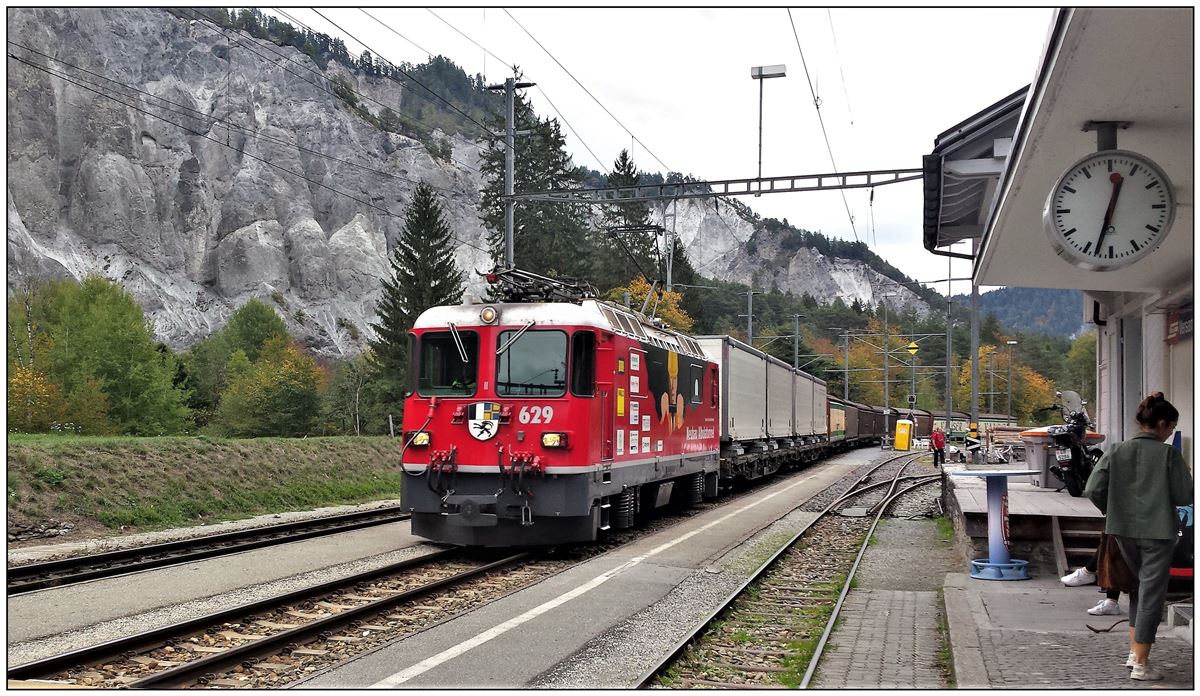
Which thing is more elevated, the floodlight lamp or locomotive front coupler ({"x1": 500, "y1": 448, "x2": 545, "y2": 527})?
the floodlight lamp

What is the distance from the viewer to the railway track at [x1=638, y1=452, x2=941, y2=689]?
22.8 ft

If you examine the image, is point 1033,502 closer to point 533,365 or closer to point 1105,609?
point 1105,609

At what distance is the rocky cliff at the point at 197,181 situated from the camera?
86.1m

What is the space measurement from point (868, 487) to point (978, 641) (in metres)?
20.0

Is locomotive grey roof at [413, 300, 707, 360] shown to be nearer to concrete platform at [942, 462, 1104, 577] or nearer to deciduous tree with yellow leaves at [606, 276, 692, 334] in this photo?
concrete platform at [942, 462, 1104, 577]

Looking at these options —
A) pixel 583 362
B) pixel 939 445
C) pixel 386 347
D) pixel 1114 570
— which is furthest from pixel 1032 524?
pixel 386 347

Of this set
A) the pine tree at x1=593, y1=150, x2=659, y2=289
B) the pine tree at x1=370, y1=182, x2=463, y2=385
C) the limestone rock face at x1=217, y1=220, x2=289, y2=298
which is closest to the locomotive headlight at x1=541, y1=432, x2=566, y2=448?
the pine tree at x1=370, y1=182, x2=463, y2=385

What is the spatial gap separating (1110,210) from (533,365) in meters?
6.94

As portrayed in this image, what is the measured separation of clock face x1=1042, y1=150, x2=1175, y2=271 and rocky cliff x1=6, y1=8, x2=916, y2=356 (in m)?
70.5

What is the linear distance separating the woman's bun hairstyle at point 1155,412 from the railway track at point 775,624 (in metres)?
2.66

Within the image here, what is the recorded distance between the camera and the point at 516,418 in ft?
39.5

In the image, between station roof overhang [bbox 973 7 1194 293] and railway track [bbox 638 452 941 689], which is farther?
railway track [bbox 638 452 941 689]

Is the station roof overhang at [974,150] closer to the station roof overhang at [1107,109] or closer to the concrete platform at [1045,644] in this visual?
the station roof overhang at [1107,109]

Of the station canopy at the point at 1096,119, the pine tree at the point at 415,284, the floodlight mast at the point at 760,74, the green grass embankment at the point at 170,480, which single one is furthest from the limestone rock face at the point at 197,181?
the station canopy at the point at 1096,119
